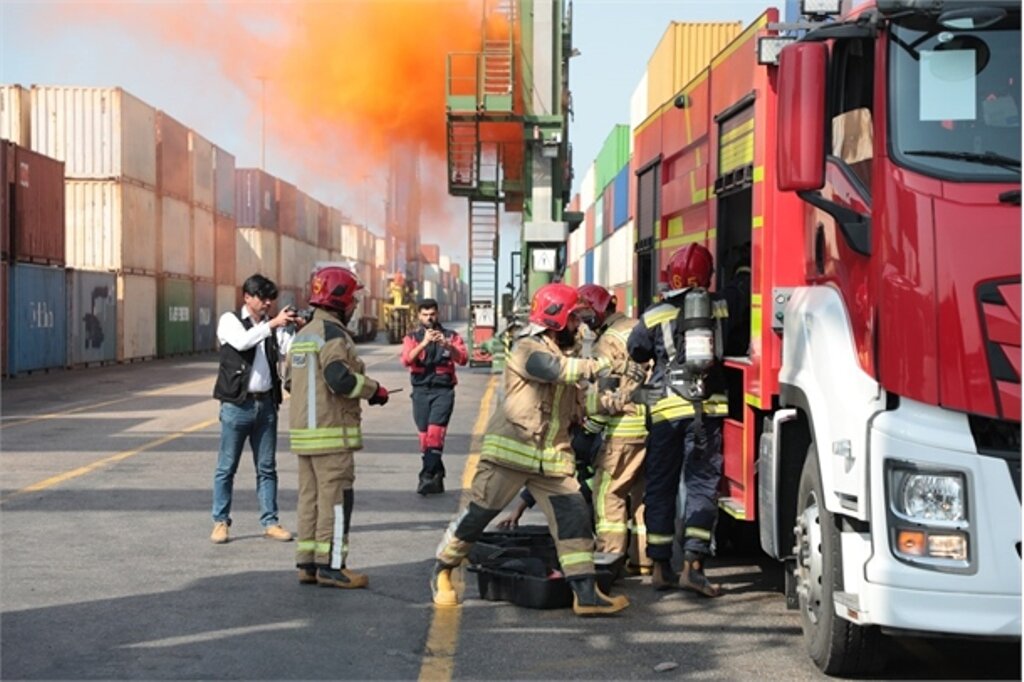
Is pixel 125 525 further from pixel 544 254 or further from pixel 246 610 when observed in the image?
pixel 544 254

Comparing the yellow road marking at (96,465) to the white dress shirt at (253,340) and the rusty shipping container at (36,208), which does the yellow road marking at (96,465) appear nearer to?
the white dress shirt at (253,340)

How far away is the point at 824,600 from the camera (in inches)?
216

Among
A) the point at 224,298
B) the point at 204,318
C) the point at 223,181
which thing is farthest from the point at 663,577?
the point at 224,298

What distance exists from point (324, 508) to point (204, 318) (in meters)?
39.0

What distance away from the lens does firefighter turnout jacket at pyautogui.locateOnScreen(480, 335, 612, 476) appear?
660cm

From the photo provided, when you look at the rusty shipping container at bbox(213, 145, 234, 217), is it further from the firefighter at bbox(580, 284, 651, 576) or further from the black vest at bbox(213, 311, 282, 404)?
the firefighter at bbox(580, 284, 651, 576)

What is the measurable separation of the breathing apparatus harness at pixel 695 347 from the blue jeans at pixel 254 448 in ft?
9.70

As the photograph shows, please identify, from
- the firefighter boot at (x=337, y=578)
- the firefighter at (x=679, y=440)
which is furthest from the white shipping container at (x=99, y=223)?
the firefighter at (x=679, y=440)

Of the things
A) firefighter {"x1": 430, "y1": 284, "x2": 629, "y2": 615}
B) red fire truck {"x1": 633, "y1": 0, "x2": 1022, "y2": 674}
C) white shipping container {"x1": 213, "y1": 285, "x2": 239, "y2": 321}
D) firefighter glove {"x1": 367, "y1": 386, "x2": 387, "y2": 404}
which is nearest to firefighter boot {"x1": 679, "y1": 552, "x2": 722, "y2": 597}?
firefighter {"x1": 430, "y1": 284, "x2": 629, "y2": 615}

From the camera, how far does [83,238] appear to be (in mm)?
36000

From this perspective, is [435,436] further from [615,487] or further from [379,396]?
[615,487]

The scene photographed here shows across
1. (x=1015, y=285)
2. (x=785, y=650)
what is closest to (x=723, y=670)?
(x=785, y=650)

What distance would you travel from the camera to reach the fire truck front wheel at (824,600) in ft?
17.7

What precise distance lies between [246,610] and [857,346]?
3.35 metres
